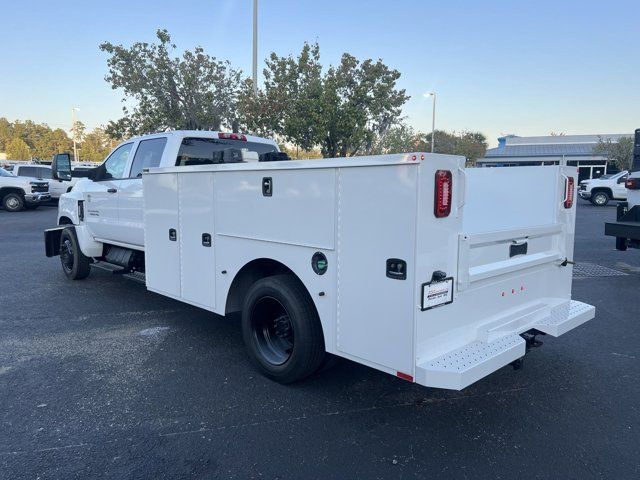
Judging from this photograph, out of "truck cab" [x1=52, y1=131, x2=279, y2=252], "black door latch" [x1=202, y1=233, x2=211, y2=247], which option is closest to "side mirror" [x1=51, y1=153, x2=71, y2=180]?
"truck cab" [x1=52, y1=131, x2=279, y2=252]

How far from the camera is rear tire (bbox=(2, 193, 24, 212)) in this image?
2198cm

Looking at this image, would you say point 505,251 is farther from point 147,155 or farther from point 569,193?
point 147,155

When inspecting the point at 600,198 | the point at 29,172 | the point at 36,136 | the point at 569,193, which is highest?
the point at 36,136

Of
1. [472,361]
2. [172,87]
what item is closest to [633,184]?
[472,361]

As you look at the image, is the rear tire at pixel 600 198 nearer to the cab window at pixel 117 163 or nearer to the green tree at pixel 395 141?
the green tree at pixel 395 141

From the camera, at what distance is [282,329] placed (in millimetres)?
4203

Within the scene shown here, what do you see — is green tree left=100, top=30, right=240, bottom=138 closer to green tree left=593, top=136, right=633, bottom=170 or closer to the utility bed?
the utility bed

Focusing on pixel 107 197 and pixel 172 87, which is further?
pixel 172 87

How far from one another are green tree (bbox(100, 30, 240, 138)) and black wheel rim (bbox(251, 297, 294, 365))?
18.5 meters

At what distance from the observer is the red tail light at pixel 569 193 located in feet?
14.2

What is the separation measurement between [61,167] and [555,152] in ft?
166

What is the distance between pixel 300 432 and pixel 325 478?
0.53 m

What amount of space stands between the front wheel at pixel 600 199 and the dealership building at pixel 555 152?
16069mm

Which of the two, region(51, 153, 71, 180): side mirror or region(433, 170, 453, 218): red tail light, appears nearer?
region(433, 170, 453, 218): red tail light
